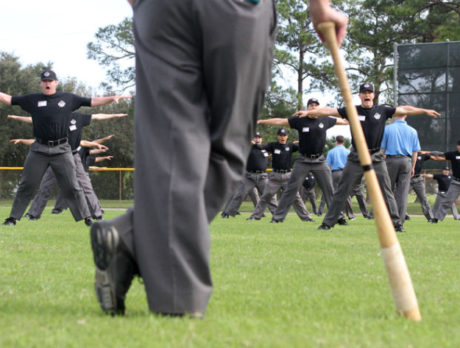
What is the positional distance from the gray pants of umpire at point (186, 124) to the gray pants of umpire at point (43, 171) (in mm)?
8005

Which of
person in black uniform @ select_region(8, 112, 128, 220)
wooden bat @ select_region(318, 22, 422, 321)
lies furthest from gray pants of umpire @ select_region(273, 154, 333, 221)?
wooden bat @ select_region(318, 22, 422, 321)

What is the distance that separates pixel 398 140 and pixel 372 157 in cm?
131

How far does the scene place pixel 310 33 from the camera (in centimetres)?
3772

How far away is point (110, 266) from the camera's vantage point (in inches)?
114

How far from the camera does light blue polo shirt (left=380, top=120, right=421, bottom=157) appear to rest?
1213 cm

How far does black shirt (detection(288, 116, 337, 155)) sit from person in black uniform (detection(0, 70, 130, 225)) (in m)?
4.40

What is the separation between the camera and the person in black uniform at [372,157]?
10.9 meters

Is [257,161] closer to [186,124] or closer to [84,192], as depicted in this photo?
[84,192]

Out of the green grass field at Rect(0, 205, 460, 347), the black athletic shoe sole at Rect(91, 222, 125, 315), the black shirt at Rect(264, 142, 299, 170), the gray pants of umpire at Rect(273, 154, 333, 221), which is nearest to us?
the green grass field at Rect(0, 205, 460, 347)

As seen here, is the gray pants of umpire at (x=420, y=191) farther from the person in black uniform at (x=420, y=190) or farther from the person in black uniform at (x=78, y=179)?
the person in black uniform at (x=78, y=179)

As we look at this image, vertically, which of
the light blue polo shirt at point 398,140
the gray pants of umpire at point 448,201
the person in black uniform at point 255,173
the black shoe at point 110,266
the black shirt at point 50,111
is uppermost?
the black shirt at point 50,111

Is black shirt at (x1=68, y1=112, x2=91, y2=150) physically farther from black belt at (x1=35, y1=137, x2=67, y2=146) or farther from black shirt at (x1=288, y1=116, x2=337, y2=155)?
black shirt at (x1=288, y1=116, x2=337, y2=155)

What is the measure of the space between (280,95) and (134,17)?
114 feet

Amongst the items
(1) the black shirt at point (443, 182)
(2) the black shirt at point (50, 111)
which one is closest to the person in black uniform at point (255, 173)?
(1) the black shirt at point (443, 182)
